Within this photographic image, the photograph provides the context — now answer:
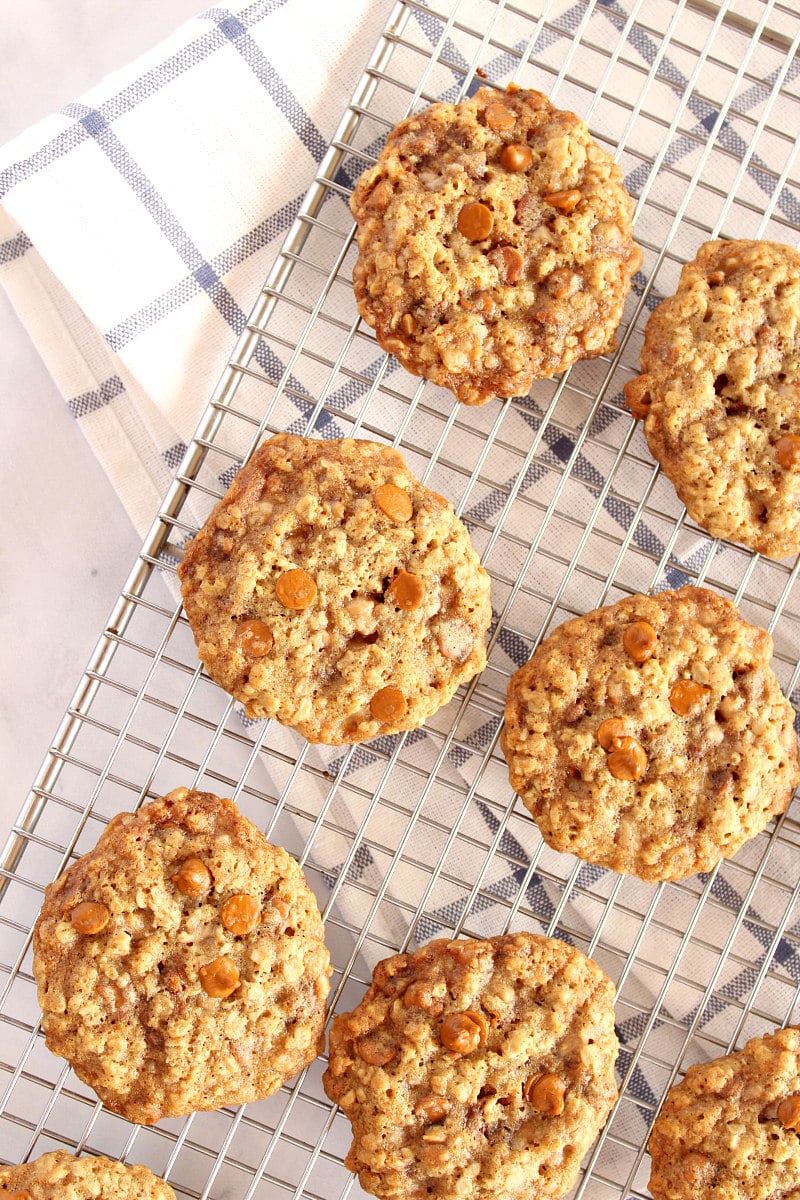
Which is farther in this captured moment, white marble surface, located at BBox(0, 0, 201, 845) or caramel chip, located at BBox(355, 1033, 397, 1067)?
white marble surface, located at BBox(0, 0, 201, 845)

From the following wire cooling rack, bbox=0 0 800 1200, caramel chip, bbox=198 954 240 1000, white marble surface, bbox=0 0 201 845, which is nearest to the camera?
caramel chip, bbox=198 954 240 1000

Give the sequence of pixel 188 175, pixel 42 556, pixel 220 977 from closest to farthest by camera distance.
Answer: pixel 220 977 < pixel 188 175 < pixel 42 556

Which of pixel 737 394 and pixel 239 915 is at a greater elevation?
pixel 737 394

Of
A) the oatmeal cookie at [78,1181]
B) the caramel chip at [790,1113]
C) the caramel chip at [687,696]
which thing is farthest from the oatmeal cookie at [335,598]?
the caramel chip at [790,1113]

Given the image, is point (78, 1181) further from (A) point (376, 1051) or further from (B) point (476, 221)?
(B) point (476, 221)

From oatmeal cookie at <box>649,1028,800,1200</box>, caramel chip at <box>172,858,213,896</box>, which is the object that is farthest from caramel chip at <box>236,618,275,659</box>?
oatmeal cookie at <box>649,1028,800,1200</box>

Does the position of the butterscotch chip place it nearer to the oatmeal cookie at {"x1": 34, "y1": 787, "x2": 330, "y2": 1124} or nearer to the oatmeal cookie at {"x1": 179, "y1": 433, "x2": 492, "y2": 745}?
the oatmeal cookie at {"x1": 34, "y1": 787, "x2": 330, "y2": 1124}

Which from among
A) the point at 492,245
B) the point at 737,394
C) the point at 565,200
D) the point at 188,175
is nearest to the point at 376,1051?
the point at 737,394
